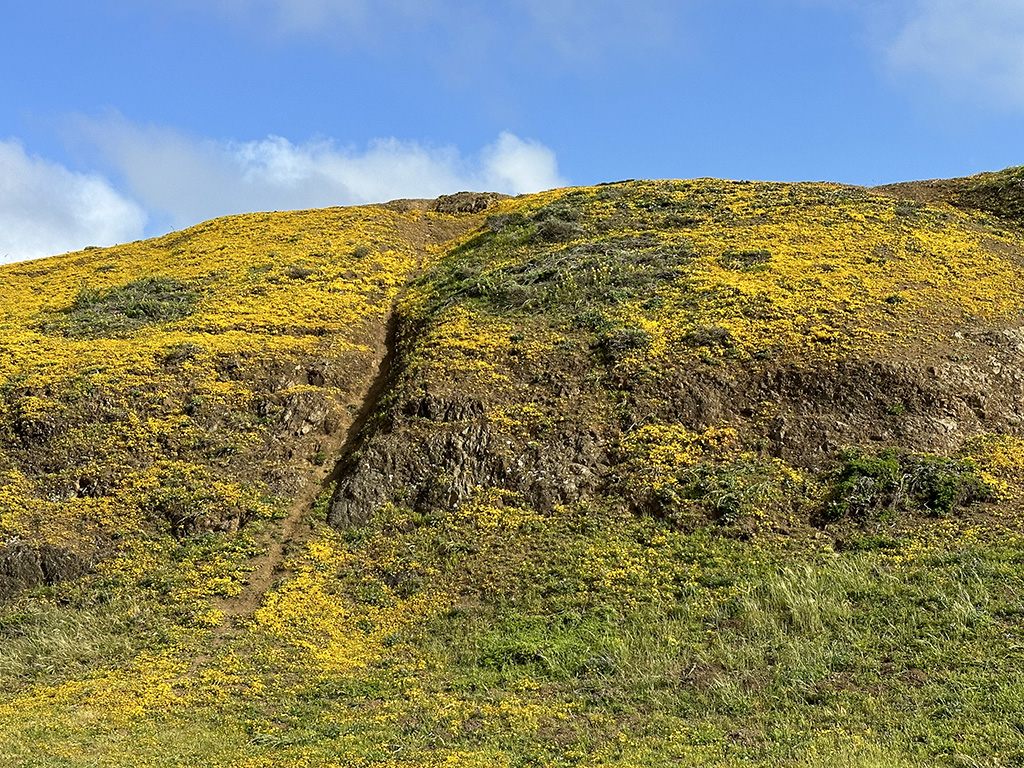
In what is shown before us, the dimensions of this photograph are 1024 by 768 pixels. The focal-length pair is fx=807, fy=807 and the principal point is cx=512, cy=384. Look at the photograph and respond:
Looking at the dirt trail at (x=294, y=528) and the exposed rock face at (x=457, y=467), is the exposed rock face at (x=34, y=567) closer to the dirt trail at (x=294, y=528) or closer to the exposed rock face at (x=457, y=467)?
the dirt trail at (x=294, y=528)

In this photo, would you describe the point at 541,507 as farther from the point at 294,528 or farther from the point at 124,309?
the point at 124,309

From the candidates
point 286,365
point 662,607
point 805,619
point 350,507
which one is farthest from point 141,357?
point 805,619

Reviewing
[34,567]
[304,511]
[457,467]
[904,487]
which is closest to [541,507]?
[457,467]

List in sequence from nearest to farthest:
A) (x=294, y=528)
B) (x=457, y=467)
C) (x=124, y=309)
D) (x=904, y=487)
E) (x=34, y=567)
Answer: (x=904, y=487) → (x=34, y=567) → (x=294, y=528) → (x=457, y=467) → (x=124, y=309)

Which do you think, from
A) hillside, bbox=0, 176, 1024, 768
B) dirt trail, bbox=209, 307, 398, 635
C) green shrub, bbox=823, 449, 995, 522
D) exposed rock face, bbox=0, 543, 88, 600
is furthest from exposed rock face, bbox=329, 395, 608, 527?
exposed rock face, bbox=0, 543, 88, 600

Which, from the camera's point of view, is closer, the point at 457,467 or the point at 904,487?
the point at 904,487

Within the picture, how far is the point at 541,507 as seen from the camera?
23.9 m

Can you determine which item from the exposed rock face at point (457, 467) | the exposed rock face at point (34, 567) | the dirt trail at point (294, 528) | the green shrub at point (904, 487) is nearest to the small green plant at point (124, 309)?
the dirt trail at point (294, 528)

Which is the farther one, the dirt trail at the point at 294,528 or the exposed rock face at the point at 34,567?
the exposed rock face at the point at 34,567

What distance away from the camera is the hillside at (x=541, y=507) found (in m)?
14.8

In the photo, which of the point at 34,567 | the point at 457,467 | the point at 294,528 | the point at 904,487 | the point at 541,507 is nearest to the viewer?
the point at 904,487

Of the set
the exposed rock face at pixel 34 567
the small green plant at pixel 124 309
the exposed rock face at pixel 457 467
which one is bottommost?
the exposed rock face at pixel 34 567

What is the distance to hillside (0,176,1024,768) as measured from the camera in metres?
14.8

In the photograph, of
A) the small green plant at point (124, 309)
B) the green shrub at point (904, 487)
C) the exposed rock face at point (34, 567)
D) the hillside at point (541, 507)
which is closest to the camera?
the hillside at point (541, 507)
